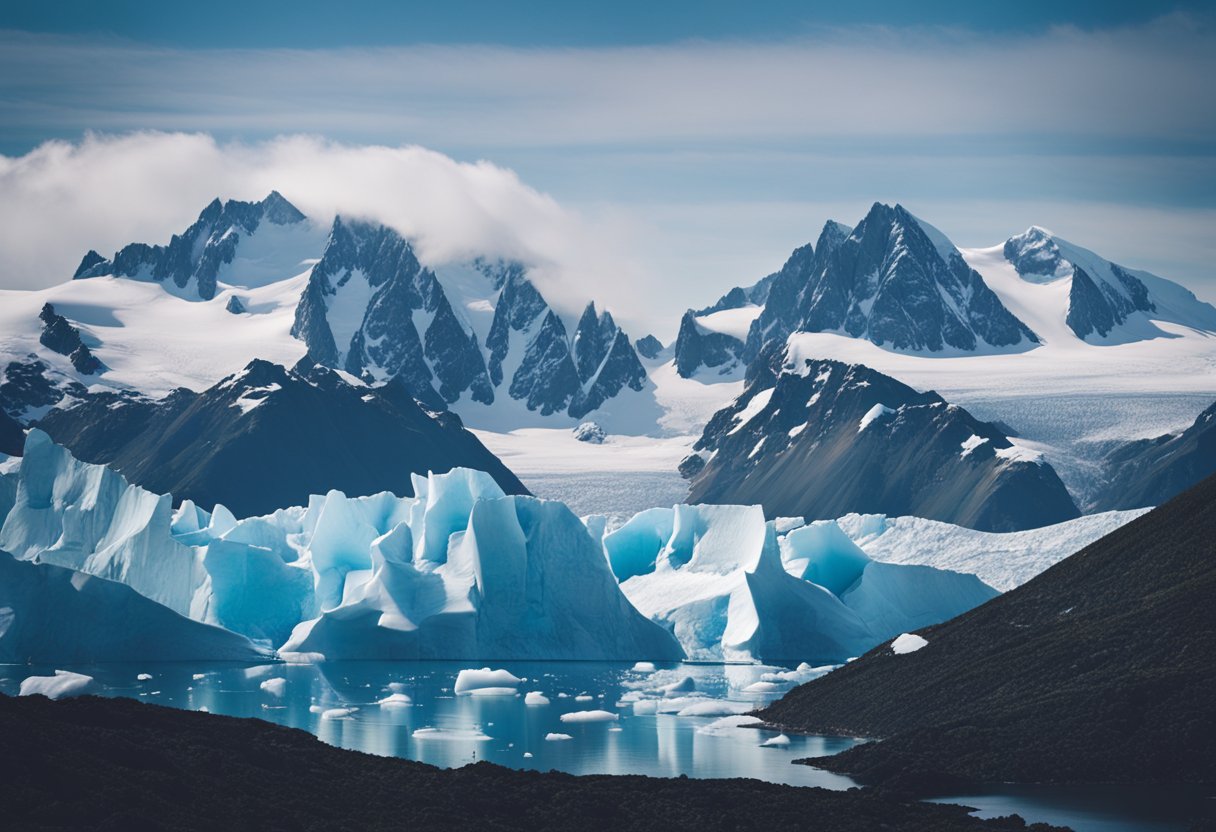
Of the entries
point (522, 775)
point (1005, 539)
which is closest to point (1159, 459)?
point (1005, 539)

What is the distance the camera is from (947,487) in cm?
18438

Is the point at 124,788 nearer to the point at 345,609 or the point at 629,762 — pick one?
the point at 629,762

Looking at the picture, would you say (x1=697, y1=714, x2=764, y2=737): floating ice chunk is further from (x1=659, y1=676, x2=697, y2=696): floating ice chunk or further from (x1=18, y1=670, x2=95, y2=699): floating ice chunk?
(x1=18, y1=670, x2=95, y2=699): floating ice chunk

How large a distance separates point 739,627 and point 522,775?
45546mm

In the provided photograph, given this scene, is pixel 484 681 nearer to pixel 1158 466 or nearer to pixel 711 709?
pixel 711 709

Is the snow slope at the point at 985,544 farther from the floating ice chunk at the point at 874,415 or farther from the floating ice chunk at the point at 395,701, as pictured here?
the floating ice chunk at the point at 874,415

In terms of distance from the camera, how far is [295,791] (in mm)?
36250

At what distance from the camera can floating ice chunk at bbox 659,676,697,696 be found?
2660 inches

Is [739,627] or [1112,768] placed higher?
[739,627]

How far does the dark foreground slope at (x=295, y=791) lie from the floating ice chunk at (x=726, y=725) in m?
14.3

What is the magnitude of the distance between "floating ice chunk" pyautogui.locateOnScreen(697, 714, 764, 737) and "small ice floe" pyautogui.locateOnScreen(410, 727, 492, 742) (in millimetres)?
6971

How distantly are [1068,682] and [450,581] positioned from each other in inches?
1438

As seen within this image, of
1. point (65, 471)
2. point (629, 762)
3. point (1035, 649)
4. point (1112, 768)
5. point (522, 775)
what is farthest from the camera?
point (65, 471)

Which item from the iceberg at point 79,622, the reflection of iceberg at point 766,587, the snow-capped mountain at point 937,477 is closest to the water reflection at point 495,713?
the iceberg at point 79,622
